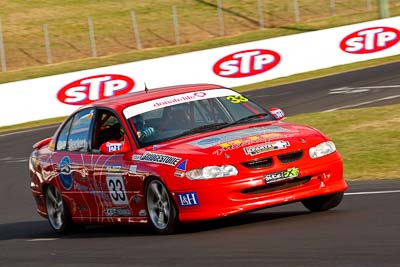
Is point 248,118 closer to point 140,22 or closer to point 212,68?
point 212,68

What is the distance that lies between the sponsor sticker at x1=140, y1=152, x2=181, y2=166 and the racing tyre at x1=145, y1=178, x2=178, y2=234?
18 cm

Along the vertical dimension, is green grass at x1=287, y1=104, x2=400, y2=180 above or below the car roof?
below

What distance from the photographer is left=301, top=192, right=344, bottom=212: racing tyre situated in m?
9.68

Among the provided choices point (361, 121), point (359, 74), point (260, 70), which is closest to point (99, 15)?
point (260, 70)

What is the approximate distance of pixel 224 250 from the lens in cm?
789

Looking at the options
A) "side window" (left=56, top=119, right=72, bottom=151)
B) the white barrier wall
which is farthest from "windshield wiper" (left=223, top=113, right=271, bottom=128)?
the white barrier wall

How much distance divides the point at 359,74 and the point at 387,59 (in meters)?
3.47

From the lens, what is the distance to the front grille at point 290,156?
902 centimetres

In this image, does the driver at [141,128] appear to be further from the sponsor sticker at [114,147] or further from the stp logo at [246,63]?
the stp logo at [246,63]

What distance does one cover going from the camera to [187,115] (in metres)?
10.1

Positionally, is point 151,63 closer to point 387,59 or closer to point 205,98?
point 387,59

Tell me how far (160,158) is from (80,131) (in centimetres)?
187

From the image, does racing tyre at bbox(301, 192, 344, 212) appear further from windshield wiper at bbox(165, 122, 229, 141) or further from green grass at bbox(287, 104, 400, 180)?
green grass at bbox(287, 104, 400, 180)

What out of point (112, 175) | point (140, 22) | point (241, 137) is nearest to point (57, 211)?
point (112, 175)
